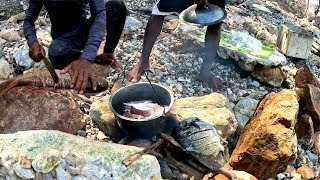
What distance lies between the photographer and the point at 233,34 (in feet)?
14.3

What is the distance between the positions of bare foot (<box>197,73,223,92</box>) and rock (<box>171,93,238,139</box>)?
379 mm

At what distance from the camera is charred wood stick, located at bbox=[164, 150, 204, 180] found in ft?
8.38

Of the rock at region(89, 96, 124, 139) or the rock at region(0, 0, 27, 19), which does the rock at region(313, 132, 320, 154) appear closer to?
the rock at region(89, 96, 124, 139)

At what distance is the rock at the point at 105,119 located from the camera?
Answer: 112 inches

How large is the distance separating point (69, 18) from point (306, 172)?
2.19 meters

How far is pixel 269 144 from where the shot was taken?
Result: 2750 mm

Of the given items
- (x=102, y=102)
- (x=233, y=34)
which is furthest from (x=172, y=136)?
(x=233, y=34)

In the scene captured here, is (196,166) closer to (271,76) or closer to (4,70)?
(271,76)

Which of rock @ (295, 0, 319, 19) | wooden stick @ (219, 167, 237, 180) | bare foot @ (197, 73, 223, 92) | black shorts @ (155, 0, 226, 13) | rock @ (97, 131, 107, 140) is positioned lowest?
rock @ (295, 0, 319, 19)

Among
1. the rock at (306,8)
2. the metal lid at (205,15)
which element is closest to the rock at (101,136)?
the metal lid at (205,15)

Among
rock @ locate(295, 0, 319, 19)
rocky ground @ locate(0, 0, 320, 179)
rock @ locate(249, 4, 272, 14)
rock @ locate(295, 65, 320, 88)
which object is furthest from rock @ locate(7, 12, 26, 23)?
rock @ locate(295, 0, 319, 19)

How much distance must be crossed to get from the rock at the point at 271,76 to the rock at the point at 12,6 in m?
3.20

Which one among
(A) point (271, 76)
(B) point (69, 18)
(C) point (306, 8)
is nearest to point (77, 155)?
(B) point (69, 18)

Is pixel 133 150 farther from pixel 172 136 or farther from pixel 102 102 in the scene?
pixel 102 102
